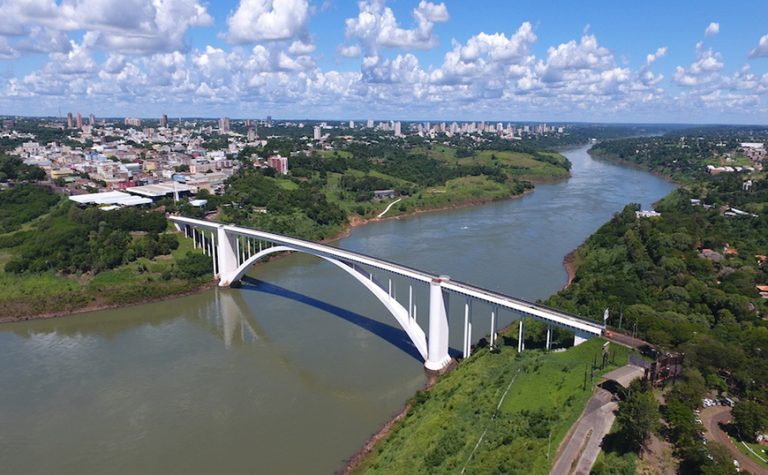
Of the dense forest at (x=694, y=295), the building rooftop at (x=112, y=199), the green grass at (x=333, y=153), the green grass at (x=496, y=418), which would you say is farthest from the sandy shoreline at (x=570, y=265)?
the green grass at (x=333, y=153)

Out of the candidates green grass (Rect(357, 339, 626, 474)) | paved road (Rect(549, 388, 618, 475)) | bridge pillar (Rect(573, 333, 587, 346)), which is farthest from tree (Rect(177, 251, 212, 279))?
paved road (Rect(549, 388, 618, 475))

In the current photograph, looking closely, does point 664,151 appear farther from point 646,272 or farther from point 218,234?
point 218,234

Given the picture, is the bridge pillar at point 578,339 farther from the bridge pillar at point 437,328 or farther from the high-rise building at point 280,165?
the high-rise building at point 280,165

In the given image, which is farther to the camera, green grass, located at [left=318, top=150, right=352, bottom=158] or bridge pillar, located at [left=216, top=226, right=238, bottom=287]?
green grass, located at [left=318, top=150, right=352, bottom=158]

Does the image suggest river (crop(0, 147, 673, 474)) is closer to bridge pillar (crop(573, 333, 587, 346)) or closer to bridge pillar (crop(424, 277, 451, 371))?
bridge pillar (crop(424, 277, 451, 371))

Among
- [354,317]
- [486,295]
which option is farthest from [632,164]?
[486,295]

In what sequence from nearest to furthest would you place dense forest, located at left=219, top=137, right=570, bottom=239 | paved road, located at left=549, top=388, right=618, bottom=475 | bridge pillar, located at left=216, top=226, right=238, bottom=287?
paved road, located at left=549, top=388, right=618, bottom=475 < bridge pillar, located at left=216, top=226, right=238, bottom=287 < dense forest, located at left=219, top=137, right=570, bottom=239
